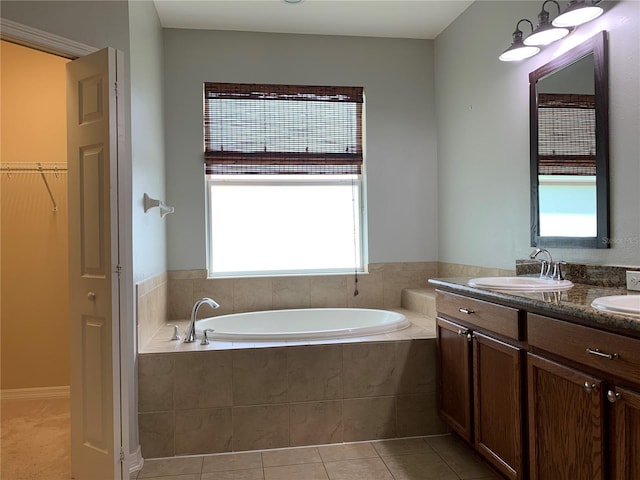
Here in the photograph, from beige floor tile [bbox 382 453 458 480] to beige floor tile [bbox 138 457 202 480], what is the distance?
3.19ft

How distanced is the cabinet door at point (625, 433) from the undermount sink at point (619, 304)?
0.22 metres

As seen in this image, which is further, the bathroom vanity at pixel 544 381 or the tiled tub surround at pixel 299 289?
the tiled tub surround at pixel 299 289

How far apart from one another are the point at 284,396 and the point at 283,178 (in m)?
1.78

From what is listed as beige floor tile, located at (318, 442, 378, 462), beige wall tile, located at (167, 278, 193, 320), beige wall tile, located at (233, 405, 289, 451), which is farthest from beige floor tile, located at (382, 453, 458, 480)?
beige wall tile, located at (167, 278, 193, 320)

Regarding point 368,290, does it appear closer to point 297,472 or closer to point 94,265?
point 297,472

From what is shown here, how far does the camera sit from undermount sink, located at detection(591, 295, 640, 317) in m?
1.36

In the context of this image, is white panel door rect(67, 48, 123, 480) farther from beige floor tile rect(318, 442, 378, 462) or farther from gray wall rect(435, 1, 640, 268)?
gray wall rect(435, 1, 640, 268)

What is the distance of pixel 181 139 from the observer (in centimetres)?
364

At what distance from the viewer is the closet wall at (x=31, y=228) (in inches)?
136

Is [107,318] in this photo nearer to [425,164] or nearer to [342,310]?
[342,310]

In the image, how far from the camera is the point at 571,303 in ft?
5.33

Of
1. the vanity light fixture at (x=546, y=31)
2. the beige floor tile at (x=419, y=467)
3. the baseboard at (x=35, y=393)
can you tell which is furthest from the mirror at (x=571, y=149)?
the baseboard at (x=35, y=393)

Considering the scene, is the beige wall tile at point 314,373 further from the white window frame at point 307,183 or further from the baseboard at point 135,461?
the white window frame at point 307,183

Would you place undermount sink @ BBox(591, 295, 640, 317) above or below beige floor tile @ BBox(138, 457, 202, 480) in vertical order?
above
